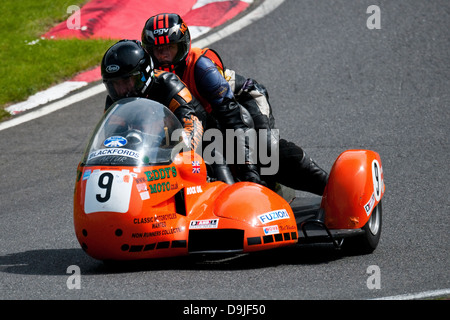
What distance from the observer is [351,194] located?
6.30m

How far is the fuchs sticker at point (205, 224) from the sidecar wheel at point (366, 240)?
1148mm

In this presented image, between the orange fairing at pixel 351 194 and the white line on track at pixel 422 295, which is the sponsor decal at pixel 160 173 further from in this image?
the white line on track at pixel 422 295

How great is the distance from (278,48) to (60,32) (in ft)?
10.2

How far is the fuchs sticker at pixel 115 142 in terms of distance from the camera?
583 centimetres

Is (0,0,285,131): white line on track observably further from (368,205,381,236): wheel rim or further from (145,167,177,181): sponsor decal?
(368,205,381,236): wheel rim

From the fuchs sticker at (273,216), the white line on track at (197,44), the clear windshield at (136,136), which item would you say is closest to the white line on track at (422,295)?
the fuchs sticker at (273,216)

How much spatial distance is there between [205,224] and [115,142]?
0.82 m

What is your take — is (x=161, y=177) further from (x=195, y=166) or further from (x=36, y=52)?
(x=36, y=52)

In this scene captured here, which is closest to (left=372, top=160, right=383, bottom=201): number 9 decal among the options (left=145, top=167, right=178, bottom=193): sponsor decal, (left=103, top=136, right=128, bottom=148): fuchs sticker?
(left=145, top=167, right=178, bottom=193): sponsor decal

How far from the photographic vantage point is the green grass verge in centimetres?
1109

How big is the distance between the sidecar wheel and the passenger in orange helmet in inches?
27.1

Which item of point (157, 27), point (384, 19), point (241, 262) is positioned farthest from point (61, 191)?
point (384, 19)

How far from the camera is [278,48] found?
1199cm

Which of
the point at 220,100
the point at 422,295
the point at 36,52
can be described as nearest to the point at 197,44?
the point at 36,52
